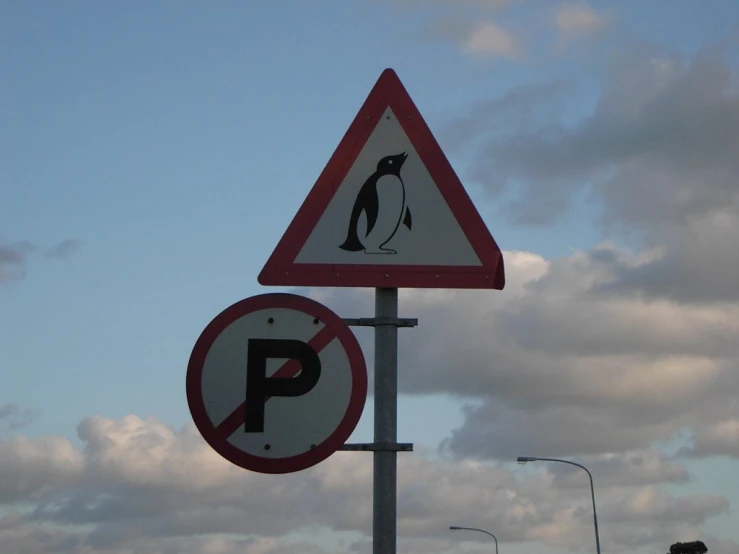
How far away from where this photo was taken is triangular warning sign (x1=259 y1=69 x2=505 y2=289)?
18.7ft

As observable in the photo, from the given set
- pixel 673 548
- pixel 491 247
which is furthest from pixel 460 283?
pixel 673 548

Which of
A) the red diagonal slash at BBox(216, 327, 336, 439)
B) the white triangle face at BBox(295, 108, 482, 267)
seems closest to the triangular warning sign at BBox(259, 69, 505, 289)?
the white triangle face at BBox(295, 108, 482, 267)

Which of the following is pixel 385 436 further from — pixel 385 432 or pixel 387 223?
pixel 387 223

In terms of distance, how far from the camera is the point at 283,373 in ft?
17.5

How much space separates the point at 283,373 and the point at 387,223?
0.88 m

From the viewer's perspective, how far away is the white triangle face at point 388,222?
18.7 feet

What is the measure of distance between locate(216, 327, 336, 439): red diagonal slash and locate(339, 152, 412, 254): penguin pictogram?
1.87 ft

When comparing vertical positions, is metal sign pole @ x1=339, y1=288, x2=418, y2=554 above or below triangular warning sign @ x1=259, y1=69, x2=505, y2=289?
below

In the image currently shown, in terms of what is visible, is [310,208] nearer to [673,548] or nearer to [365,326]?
[365,326]

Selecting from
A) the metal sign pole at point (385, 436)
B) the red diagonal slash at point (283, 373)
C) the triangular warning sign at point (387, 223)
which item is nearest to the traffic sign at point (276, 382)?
the red diagonal slash at point (283, 373)

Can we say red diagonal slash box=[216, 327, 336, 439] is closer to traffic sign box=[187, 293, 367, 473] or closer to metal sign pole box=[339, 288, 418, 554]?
traffic sign box=[187, 293, 367, 473]

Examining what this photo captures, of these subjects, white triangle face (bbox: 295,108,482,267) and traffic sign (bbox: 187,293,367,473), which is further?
white triangle face (bbox: 295,108,482,267)

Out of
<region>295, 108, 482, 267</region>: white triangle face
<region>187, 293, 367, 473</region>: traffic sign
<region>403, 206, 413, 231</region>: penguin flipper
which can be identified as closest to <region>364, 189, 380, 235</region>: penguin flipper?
<region>295, 108, 482, 267</region>: white triangle face

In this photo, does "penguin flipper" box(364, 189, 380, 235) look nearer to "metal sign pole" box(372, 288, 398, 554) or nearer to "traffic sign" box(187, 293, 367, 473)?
"metal sign pole" box(372, 288, 398, 554)
